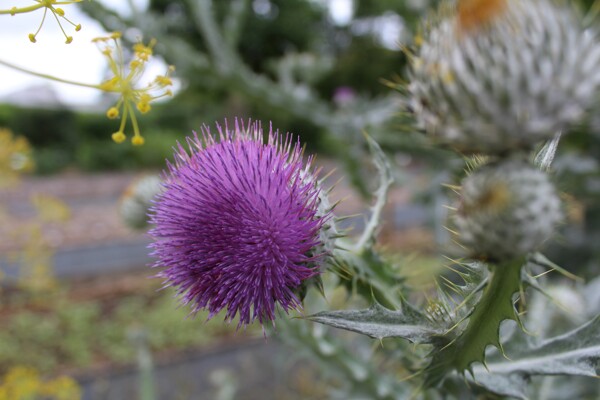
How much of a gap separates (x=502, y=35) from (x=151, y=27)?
4401 mm

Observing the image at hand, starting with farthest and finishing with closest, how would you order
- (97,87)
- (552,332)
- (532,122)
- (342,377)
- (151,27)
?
(151,27)
(552,332)
(342,377)
(97,87)
(532,122)

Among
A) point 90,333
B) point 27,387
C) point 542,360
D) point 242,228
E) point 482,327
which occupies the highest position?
point 90,333

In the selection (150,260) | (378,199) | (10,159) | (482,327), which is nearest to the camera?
(482,327)

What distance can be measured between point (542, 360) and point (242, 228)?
3.41ft

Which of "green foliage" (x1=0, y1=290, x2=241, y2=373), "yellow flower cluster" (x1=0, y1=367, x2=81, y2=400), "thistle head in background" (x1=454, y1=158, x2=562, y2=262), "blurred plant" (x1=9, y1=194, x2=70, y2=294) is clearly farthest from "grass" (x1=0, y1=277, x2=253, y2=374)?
"thistle head in background" (x1=454, y1=158, x2=562, y2=262)

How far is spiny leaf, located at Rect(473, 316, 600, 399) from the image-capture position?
1.48 meters

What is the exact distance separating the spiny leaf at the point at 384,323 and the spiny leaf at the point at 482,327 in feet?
0.22

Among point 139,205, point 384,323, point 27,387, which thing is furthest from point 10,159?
point 384,323

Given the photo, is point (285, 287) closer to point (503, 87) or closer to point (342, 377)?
point (503, 87)

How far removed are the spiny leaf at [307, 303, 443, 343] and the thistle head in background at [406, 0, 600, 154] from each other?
504 millimetres

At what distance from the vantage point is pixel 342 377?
2469mm

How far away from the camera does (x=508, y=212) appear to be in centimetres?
100

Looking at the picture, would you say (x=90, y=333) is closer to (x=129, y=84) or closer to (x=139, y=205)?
(x=139, y=205)

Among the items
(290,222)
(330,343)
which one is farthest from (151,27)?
(290,222)
